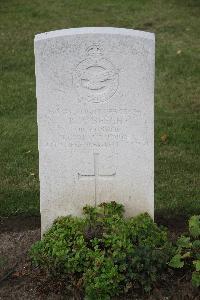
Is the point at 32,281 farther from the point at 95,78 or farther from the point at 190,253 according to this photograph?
the point at 95,78

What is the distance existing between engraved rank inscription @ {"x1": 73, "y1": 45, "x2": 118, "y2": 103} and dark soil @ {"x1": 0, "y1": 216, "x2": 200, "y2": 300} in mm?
1249

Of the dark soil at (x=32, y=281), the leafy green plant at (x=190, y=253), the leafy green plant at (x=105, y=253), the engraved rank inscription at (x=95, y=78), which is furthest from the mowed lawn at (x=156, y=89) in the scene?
the engraved rank inscription at (x=95, y=78)

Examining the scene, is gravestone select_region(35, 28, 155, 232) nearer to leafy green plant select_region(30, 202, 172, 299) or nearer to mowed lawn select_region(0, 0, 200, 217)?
leafy green plant select_region(30, 202, 172, 299)

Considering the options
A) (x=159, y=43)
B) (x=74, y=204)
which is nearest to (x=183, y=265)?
(x=74, y=204)

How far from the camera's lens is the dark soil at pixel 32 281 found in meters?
4.44

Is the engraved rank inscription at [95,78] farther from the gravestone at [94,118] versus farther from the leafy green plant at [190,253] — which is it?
the leafy green plant at [190,253]

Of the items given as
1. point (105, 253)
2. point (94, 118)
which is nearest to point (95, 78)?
point (94, 118)

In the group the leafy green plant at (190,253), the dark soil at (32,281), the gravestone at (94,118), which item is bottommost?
the dark soil at (32,281)

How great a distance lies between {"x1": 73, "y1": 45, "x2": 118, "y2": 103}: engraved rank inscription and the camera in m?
4.56

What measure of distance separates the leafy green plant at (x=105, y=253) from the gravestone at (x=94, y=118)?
0.73ft

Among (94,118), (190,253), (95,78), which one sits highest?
(95,78)

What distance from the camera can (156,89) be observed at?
8.84 m

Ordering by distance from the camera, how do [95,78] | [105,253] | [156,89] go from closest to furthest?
[105,253] < [95,78] < [156,89]

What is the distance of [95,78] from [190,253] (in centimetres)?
134
